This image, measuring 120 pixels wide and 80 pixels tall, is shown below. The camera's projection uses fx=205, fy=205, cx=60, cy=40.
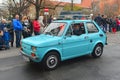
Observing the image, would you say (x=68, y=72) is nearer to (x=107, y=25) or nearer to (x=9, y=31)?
(x=9, y=31)

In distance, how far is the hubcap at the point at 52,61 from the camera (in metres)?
7.11

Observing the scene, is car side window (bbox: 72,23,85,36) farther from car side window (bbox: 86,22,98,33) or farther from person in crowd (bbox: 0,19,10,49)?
person in crowd (bbox: 0,19,10,49)

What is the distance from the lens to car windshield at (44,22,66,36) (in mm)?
7598

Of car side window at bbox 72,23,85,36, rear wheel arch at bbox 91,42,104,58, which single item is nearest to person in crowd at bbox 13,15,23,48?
car side window at bbox 72,23,85,36

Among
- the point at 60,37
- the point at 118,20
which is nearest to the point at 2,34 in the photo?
the point at 60,37

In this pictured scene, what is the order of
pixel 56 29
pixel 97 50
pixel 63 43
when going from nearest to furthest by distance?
pixel 63 43 → pixel 56 29 → pixel 97 50

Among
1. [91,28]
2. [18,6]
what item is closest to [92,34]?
[91,28]

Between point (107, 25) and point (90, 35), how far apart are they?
12.7 m

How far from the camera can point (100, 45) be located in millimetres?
8898

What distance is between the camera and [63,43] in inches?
291

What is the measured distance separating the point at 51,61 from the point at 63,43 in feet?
2.59

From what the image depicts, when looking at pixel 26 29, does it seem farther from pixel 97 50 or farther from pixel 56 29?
pixel 97 50

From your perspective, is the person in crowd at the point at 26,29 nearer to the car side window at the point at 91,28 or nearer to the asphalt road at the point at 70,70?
the asphalt road at the point at 70,70

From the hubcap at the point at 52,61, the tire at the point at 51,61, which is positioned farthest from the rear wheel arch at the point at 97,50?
the hubcap at the point at 52,61
